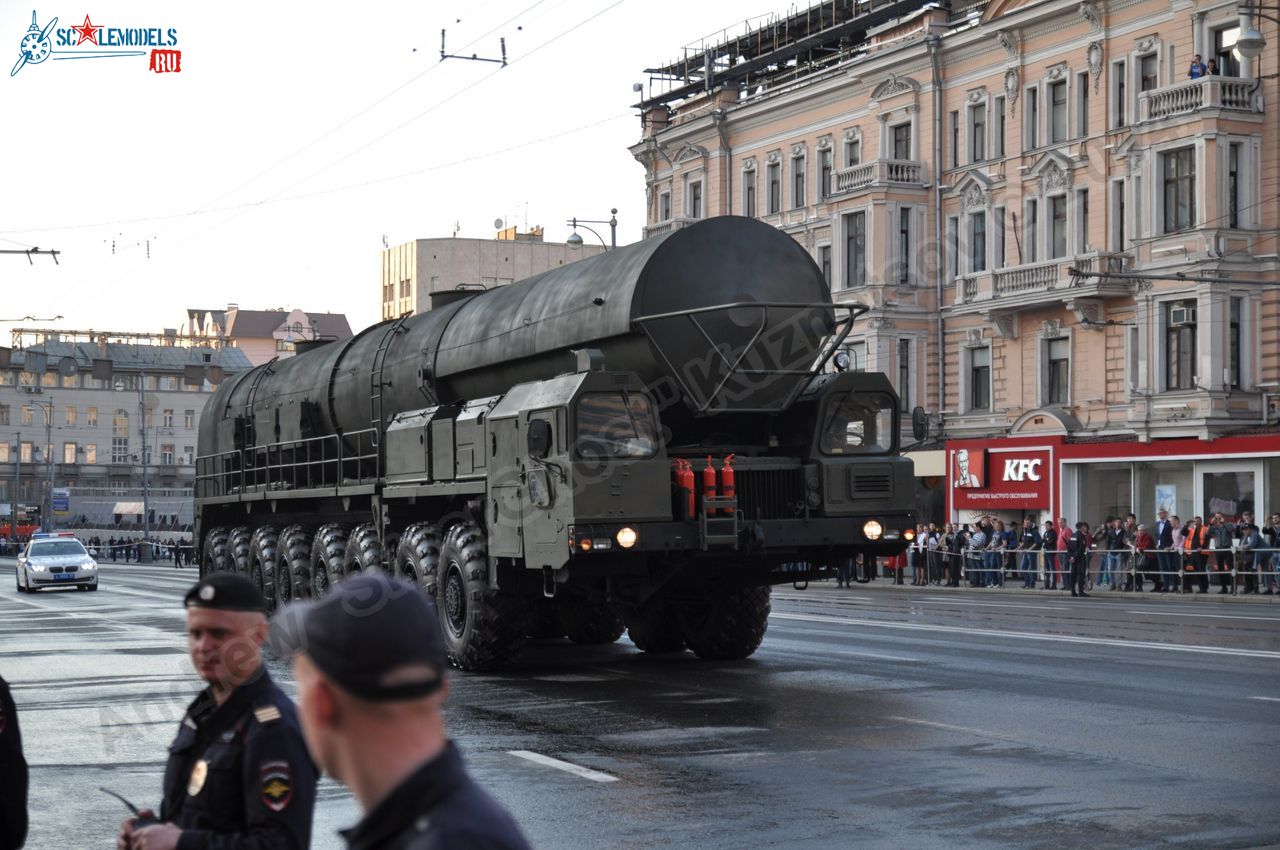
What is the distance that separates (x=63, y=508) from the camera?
121250 millimetres

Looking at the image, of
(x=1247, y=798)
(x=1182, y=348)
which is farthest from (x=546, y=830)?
(x=1182, y=348)

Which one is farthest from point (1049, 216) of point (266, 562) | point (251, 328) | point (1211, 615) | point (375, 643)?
point (251, 328)

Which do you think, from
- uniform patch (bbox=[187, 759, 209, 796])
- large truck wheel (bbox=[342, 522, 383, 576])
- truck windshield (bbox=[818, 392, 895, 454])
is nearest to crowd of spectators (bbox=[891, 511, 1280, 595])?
large truck wheel (bbox=[342, 522, 383, 576])

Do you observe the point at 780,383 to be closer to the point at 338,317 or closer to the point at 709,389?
the point at 709,389

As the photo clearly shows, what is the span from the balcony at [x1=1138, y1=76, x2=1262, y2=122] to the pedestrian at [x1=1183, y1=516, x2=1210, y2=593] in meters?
10.1

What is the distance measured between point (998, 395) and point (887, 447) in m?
31.1

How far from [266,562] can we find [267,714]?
22.0m

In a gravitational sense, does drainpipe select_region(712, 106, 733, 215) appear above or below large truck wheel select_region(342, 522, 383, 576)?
above

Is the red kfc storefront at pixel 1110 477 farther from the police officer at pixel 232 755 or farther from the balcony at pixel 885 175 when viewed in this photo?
the police officer at pixel 232 755

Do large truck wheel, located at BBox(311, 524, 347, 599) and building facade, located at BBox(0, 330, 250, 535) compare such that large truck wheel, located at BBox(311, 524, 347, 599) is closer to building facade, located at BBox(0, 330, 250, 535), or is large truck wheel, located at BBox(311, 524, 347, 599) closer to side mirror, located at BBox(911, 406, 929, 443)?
side mirror, located at BBox(911, 406, 929, 443)

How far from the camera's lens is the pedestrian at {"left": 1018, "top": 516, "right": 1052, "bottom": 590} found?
3884 centimetres

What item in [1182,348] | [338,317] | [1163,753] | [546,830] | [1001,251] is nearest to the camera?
[546,830]

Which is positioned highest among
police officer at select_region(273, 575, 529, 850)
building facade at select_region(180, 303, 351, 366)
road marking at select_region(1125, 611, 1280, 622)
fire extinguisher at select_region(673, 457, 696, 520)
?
building facade at select_region(180, 303, 351, 366)

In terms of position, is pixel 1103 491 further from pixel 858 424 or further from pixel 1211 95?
pixel 858 424
